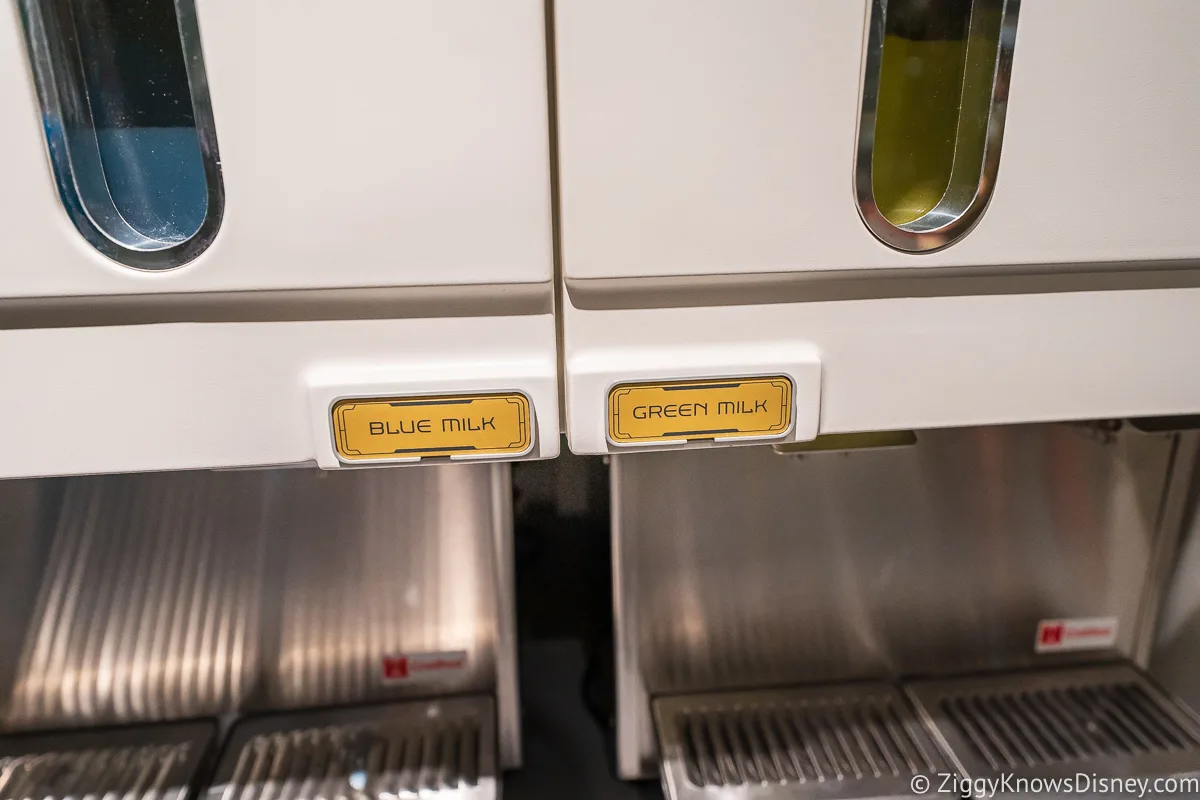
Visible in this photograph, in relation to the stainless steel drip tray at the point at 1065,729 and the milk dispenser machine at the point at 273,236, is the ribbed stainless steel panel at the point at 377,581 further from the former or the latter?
the stainless steel drip tray at the point at 1065,729

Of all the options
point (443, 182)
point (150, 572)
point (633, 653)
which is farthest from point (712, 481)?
point (150, 572)

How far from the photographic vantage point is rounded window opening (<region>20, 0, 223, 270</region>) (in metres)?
0.37

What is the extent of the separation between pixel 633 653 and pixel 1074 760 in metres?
0.41

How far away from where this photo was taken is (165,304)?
391 mm

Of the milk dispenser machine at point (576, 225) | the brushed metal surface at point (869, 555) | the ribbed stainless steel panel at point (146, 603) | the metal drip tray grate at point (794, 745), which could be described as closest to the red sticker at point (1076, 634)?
the brushed metal surface at point (869, 555)

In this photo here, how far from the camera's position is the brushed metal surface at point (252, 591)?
68cm

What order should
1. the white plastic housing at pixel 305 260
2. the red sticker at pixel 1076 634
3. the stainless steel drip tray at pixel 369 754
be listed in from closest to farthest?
the white plastic housing at pixel 305 260 < the stainless steel drip tray at pixel 369 754 < the red sticker at pixel 1076 634

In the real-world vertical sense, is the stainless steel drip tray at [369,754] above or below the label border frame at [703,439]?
below

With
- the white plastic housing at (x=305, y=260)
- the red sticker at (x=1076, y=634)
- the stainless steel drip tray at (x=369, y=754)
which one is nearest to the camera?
the white plastic housing at (x=305, y=260)

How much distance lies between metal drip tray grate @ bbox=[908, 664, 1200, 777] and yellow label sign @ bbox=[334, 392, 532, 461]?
0.56 m

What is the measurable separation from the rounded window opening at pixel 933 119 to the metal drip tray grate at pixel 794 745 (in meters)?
0.49

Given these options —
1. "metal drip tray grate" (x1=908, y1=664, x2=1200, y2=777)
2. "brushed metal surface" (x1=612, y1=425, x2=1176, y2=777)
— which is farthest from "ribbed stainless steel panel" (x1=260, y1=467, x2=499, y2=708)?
"metal drip tray grate" (x1=908, y1=664, x2=1200, y2=777)

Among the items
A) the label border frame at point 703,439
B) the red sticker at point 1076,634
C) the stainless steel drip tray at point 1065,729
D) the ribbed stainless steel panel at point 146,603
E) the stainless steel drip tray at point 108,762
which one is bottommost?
the stainless steel drip tray at point 1065,729

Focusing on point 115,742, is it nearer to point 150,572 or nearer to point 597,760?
point 150,572
